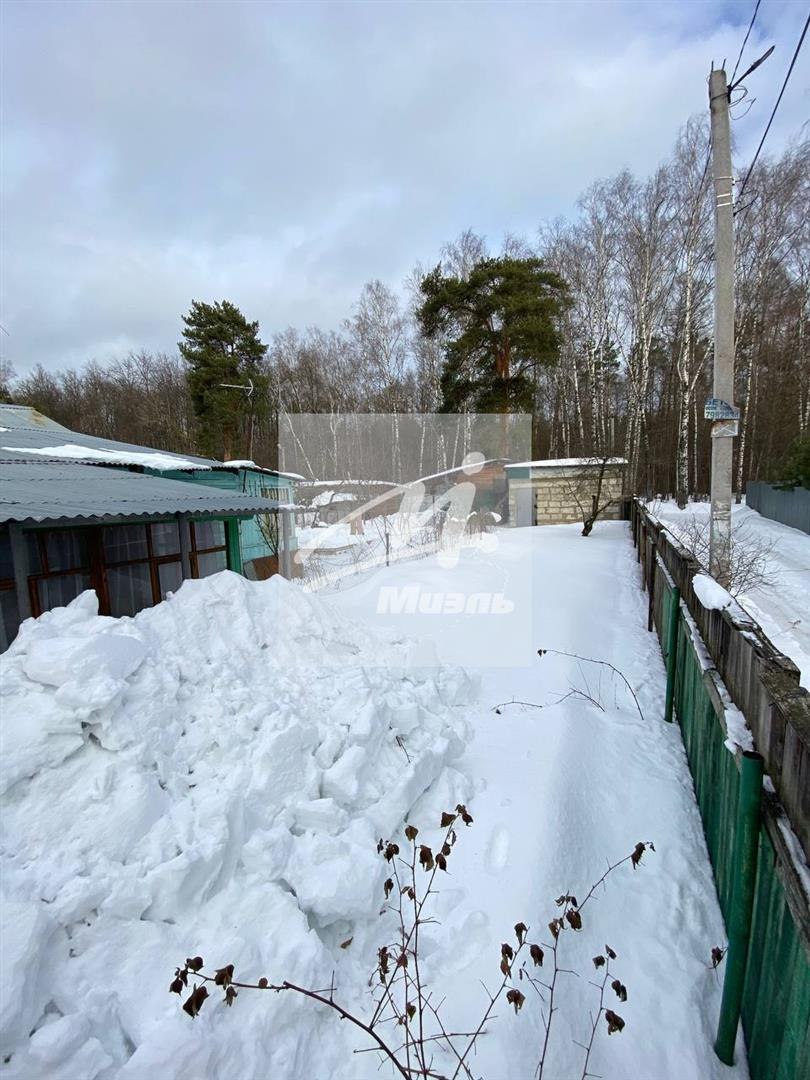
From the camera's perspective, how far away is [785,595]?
809 cm

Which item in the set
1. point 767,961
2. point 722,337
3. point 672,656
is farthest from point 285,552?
point 767,961

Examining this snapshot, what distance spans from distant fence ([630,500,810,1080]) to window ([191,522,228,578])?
6.85 m

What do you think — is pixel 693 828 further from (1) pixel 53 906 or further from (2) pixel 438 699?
(1) pixel 53 906

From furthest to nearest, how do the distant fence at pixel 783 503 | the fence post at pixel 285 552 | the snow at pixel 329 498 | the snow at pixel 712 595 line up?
the snow at pixel 329 498, the fence post at pixel 285 552, the distant fence at pixel 783 503, the snow at pixel 712 595

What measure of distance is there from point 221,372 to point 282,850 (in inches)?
1021

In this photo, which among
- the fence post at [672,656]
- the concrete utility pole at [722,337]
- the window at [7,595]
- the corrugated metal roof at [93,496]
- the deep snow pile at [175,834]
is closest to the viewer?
the deep snow pile at [175,834]

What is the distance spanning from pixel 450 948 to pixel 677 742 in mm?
2608

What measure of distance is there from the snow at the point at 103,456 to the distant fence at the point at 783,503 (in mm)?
16258

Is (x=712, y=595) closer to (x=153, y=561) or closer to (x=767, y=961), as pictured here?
(x=767, y=961)

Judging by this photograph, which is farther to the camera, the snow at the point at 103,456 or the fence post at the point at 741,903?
the snow at the point at 103,456

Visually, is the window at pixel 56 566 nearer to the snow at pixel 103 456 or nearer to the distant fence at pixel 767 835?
the snow at pixel 103 456

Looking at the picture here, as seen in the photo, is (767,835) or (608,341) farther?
(608,341)

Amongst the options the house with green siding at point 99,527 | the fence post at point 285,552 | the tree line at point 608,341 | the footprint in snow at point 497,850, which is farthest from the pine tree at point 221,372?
the footprint in snow at point 497,850

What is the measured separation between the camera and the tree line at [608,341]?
56.9 ft
